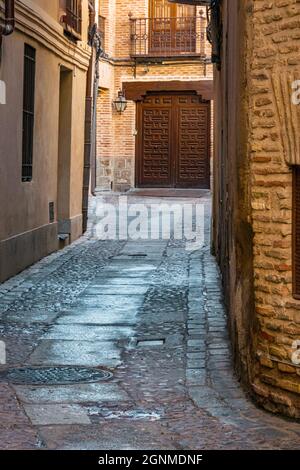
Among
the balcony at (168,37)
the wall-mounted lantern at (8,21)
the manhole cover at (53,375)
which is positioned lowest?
the manhole cover at (53,375)

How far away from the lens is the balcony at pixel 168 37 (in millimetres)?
34000

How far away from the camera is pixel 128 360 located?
8.76m

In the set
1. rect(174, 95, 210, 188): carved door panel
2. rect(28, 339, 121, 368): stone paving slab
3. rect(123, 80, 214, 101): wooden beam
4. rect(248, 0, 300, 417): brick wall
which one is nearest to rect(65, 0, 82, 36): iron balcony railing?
rect(28, 339, 121, 368): stone paving slab

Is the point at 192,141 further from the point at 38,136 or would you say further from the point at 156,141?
the point at 38,136

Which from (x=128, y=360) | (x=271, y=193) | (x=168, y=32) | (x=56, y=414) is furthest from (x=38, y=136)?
(x=168, y=32)

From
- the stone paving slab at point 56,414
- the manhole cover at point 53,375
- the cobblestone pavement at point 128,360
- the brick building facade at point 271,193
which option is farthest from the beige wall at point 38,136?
the brick building facade at point 271,193

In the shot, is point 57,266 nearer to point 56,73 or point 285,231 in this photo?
point 56,73

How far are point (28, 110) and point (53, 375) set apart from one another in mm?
7680

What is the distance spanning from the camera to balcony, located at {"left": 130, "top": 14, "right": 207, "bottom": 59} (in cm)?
3400

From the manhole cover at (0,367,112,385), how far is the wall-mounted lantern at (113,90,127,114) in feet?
85.8

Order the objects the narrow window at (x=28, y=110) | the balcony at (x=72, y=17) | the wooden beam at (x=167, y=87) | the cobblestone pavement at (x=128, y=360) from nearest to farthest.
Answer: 1. the cobblestone pavement at (x=128, y=360)
2. the narrow window at (x=28, y=110)
3. the balcony at (x=72, y=17)
4. the wooden beam at (x=167, y=87)

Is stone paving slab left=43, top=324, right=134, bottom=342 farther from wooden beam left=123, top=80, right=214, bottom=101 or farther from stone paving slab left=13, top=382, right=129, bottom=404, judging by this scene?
wooden beam left=123, top=80, right=214, bottom=101

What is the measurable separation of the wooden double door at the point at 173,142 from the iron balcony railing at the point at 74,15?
597 inches

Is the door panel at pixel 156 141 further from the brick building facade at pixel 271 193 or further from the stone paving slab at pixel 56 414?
the stone paving slab at pixel 56 414
